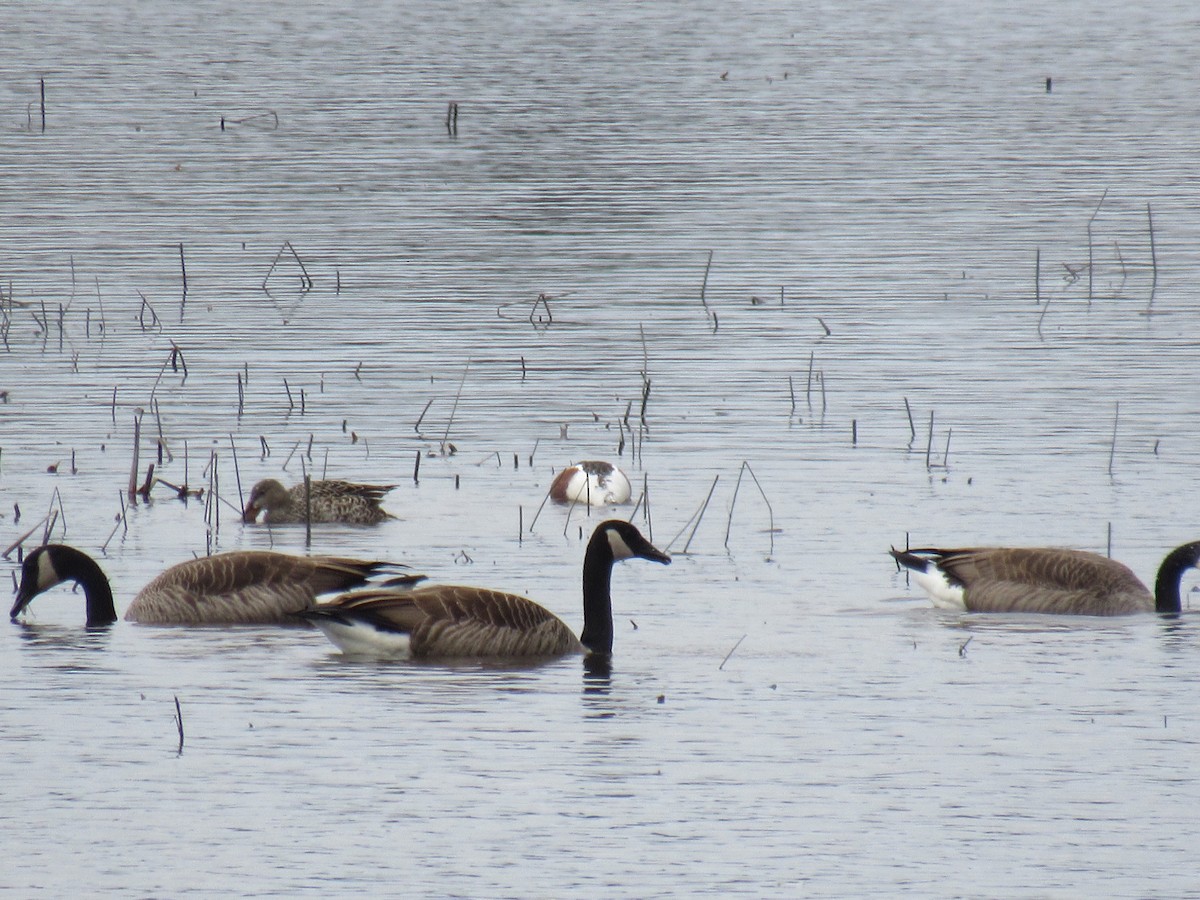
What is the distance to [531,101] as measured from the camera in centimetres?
5278

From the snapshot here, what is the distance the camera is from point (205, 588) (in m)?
14.9

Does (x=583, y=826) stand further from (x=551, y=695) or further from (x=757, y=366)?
(x=757, y=366)

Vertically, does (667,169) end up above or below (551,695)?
above

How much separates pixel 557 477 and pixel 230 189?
22.6 metres

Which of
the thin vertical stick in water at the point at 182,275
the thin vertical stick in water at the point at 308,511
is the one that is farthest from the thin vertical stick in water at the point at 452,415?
the thin vertical stick in water at the point at 182,275

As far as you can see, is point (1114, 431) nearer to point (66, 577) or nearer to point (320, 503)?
point (320, 503)

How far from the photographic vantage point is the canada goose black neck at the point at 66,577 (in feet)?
48.4

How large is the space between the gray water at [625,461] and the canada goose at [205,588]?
284 mm

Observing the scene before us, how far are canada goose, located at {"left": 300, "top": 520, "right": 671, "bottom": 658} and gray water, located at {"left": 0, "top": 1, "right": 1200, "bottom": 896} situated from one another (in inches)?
7.8

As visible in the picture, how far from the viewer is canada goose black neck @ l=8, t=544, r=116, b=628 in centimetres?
1477

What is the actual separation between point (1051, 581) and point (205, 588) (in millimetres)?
5504

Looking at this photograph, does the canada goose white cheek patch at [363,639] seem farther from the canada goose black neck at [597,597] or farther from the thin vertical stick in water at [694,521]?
the thin vertical stick in water at [694,521]

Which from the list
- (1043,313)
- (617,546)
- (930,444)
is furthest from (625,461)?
(1043,313)

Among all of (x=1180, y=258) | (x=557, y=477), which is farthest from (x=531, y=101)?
(x=557, y=477)
